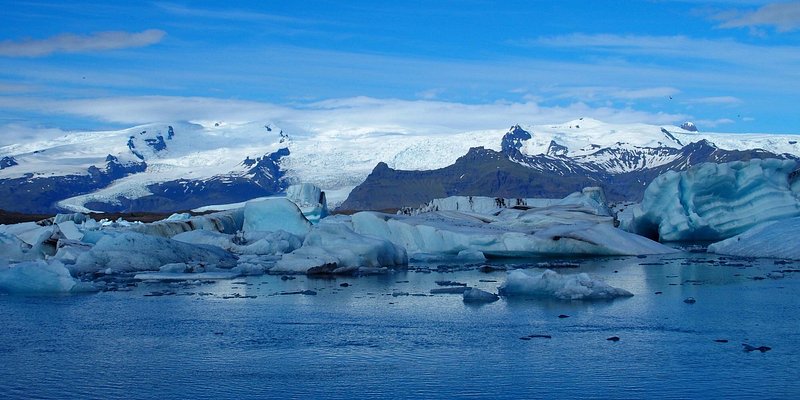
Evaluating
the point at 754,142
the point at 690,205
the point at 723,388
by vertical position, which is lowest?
the point at 723,388

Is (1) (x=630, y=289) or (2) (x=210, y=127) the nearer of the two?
(1) (x=630, y=289)

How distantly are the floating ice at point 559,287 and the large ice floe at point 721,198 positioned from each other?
14351mm

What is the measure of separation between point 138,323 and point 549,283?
19.9ft

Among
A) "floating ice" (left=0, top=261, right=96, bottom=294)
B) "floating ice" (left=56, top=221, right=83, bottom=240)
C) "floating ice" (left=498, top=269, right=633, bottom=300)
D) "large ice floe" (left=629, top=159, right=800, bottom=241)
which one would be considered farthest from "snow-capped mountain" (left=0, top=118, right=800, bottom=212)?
"floating ice" (left=498, top=269, right=633, bottom=300)

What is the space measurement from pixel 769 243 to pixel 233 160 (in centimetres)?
16236

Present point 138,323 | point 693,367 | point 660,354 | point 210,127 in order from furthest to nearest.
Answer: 1. point 210,127
2. point 138,323
3. point 660,354
4. point 693,367

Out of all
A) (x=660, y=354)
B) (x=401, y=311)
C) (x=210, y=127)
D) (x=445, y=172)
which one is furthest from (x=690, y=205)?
(x=210, y=127)

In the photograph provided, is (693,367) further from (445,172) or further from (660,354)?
(445,172)

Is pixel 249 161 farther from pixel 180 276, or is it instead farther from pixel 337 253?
pixel 180 276

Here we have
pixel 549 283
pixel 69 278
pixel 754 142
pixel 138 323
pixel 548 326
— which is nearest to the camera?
pixel 548 326

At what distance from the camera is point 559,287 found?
51.1 feet

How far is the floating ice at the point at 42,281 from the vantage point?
17.1 meters

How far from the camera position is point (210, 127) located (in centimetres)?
19700

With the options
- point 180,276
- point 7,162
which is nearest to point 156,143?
point 7,162
